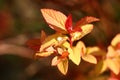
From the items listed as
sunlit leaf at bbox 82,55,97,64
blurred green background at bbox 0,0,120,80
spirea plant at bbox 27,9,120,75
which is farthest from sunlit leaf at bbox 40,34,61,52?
blurred green background at bbox 0,0,120,80

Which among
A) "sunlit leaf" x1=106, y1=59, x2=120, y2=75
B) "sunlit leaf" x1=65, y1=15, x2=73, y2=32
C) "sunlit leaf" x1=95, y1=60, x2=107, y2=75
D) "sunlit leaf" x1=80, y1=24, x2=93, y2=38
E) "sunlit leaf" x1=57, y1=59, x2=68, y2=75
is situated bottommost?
"sunlit leaf" x1=95, y1=60, x2=107, y2=75

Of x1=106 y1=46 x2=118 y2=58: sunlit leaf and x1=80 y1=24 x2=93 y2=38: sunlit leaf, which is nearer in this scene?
x1=80 y1=24 x2=93 y2=38: sunlit leaf

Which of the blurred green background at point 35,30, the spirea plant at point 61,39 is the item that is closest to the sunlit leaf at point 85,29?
the spirea plant at point 61,39

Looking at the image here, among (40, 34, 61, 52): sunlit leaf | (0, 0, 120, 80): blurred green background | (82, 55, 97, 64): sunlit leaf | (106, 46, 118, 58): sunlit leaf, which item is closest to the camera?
(40, 34, 61, 52): sunlit leaf

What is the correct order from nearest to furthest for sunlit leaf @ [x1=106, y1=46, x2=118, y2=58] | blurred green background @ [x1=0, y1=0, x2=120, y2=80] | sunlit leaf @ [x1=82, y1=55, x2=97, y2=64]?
1. sunlit leaf @ [x1=82, y1=55, x2=97, y2=64]
2. sunlit leaf @ [x1=106, y1=46, x2=118, y2=58]
3. blurred green background @ [x1=0, y1=0, x2=120, y2=80]

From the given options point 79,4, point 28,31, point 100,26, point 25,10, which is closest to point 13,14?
point 25,10

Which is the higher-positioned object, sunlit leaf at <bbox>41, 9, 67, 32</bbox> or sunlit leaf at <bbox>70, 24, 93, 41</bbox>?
sunlit leaf at <bbox>41, 9, 67, 32</bbox>

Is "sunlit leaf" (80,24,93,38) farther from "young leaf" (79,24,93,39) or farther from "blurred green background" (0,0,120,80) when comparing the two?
"blurred green background" (0,0,120,80)
